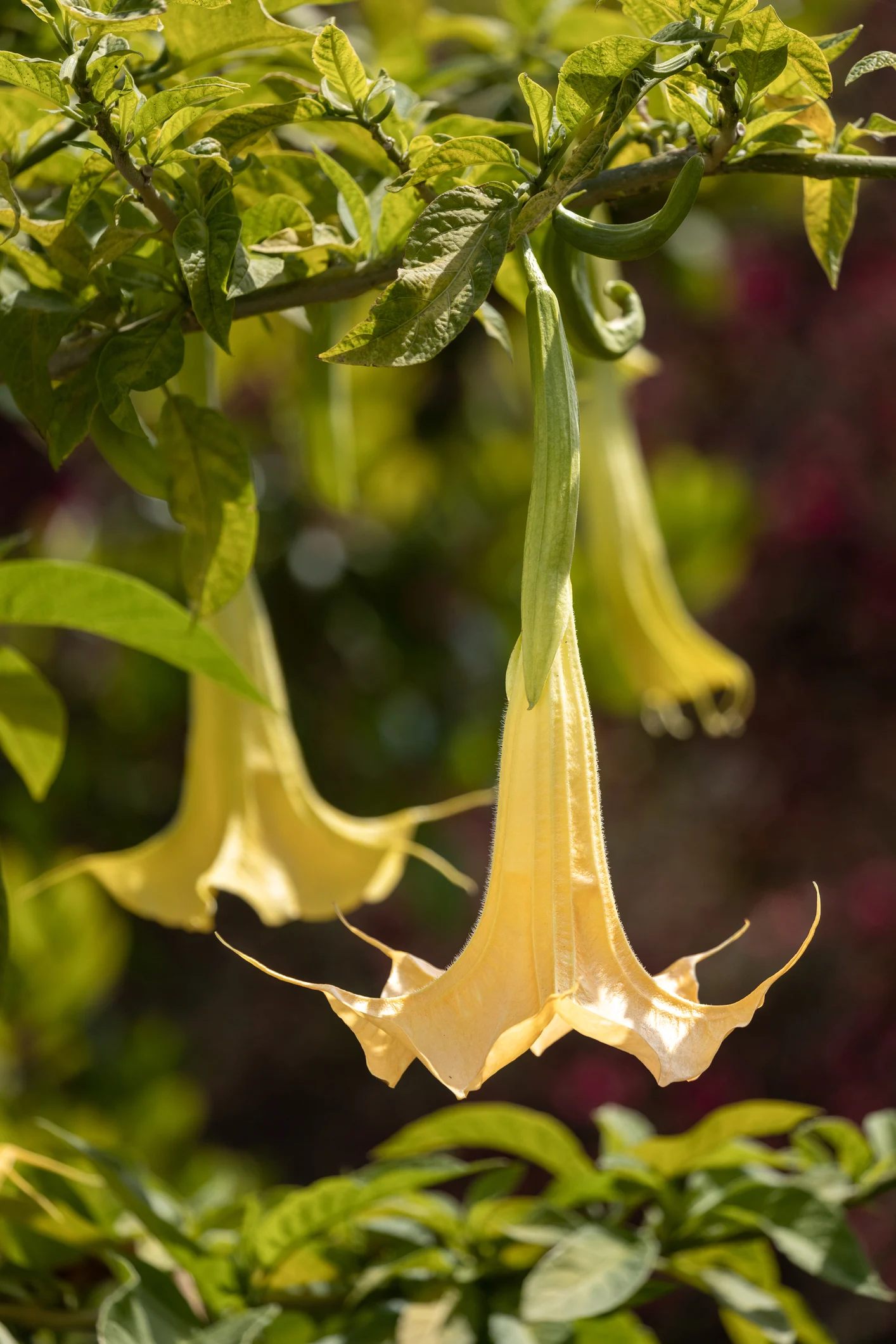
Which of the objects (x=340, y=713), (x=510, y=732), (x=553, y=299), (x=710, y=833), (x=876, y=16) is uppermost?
(x=553, y=299)

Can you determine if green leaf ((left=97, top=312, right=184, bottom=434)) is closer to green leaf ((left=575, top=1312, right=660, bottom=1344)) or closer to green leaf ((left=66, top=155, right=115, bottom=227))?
green leaf ((left=66, top=155, right=115, bottom=227))

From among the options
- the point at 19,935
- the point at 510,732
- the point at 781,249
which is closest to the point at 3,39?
the point at 510,732

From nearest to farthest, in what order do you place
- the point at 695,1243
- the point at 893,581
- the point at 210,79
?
the point at 210,79
the point at 695,1243
the point at 893,581

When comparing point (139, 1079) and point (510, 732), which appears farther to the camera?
point (139, 1079)

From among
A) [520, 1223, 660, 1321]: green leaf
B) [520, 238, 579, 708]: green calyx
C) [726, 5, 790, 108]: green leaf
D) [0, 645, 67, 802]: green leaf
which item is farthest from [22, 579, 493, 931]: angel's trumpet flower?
[726, 5, 790, 108]: green leaf

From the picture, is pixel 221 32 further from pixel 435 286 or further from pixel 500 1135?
pixel 500 1135

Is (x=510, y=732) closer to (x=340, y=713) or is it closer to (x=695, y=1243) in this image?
(x=695, y=1243)

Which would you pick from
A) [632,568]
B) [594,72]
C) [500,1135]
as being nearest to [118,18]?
[594,72]
